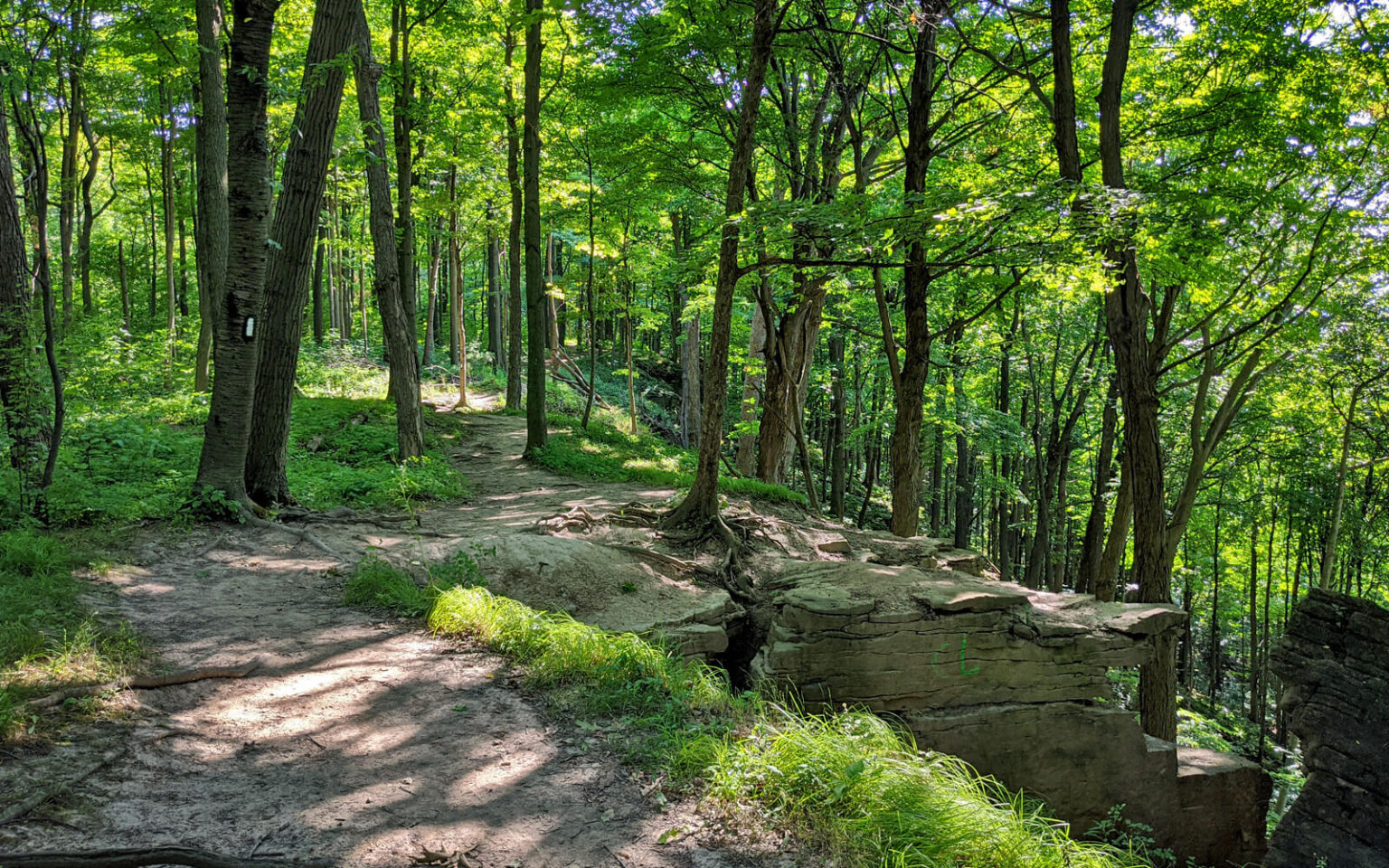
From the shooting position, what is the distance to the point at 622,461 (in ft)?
46.8

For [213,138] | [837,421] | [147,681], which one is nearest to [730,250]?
[147,681]

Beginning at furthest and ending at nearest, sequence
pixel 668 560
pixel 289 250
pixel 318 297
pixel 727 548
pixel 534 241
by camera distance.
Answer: pixel 318 297, pixel 534 241, pixel 727 548, pixel 289 250, pixel 668 560

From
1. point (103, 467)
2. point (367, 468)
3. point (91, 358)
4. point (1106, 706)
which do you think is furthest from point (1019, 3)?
point (91, 358)

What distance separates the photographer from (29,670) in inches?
137

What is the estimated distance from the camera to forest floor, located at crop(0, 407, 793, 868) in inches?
108

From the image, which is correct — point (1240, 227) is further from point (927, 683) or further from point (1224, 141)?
point (927, 683)

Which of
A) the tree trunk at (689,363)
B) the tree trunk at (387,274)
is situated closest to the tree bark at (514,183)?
the tree trunk at (387,274)

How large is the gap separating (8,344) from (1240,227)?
1341 centimetres

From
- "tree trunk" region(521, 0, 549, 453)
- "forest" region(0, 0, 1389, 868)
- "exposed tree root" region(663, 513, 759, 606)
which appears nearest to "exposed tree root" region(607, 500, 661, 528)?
"forest" region(0, 0, 1389, 868)

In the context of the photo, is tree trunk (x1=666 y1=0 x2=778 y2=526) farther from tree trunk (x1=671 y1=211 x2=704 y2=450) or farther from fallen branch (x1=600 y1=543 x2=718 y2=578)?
tree trunk (x1=671 y1=211 x2=704 y2=450)

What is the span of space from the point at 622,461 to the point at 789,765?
36.2 feet

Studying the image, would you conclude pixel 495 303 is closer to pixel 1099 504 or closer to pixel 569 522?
pixel 569 522

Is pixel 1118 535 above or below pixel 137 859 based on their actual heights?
below

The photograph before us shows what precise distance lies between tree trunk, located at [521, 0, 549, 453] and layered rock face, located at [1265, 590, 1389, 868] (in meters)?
11.5
